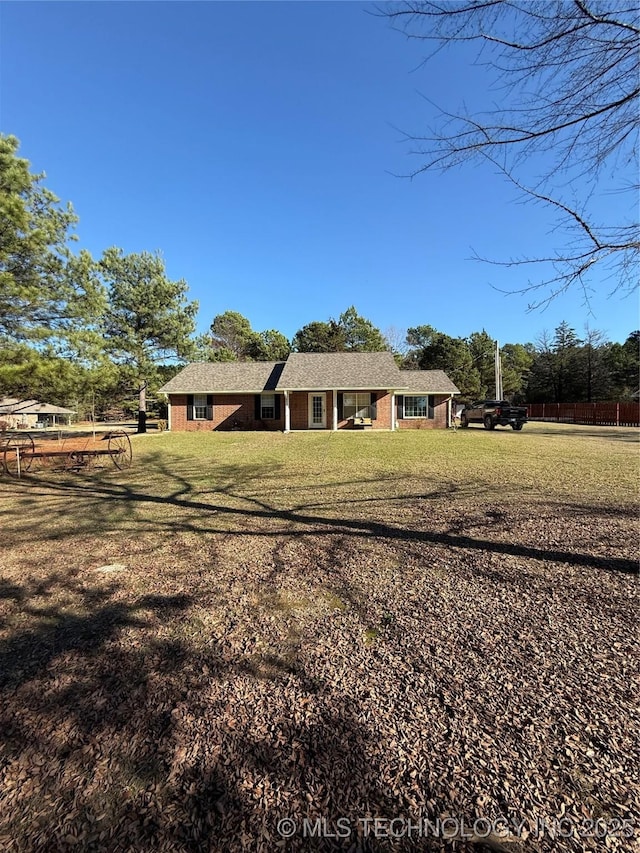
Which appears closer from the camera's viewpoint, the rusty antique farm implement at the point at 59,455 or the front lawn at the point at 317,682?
the front lawn at the point at 317,682

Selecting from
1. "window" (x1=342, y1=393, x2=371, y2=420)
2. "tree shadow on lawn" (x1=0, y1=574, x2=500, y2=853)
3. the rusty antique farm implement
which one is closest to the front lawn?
"tree shadow on lawn" (x1=0, y1=574, x2=500, y2=853)

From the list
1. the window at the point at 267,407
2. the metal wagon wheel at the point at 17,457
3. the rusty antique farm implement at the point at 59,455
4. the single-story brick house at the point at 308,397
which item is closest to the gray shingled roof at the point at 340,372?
the single-story brick house at the point at 308,397

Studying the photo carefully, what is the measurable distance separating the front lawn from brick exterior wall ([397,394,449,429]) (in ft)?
71.2

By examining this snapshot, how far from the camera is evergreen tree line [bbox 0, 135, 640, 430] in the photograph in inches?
360

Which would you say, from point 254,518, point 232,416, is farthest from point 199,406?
point 254,518

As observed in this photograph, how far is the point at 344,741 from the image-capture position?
1826 mm

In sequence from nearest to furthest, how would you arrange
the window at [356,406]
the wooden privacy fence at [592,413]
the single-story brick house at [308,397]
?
the single-story brick house at [308,397] < the window at [356,406] < the wooden privacy fence at [592,413]

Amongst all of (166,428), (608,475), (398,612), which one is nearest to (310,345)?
(166,428)

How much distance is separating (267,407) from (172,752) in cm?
2333

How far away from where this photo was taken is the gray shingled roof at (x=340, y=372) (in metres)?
22.8

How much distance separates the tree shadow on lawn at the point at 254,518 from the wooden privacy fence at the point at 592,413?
1060 inches

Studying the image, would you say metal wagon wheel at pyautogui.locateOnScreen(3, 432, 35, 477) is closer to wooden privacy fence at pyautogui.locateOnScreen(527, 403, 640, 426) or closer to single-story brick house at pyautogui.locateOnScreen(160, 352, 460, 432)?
single-story brick house at pyautogui.locateOnScreen(160, 352, 460, 432)

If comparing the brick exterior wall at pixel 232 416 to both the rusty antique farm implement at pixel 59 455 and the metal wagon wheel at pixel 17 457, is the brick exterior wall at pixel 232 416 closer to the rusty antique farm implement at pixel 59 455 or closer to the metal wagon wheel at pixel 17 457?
the rusty antique farm implement at pixel 59 455

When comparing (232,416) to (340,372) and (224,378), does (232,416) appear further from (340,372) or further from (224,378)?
(340,372)
